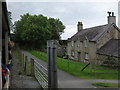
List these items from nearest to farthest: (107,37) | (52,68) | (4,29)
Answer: (52,68)
(4,29)
(107,37)

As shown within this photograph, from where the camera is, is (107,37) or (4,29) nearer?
(4,29)

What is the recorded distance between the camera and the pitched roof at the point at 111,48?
717 inches

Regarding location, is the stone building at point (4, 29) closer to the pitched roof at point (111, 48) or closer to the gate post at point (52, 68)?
the gate post at point (52, 68)

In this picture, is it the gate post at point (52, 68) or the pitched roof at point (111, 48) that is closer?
the gate post at point (52, 68)

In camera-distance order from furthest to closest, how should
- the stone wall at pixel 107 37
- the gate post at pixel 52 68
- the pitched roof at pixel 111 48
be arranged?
the stone wall at pixel 107 37
the pitched roof at pixel 111 48
the gate post at pixel 52 68

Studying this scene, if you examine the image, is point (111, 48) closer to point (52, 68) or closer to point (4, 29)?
point (4, 29)

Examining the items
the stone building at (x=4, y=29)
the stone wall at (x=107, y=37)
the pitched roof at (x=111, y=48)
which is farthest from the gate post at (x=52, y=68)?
the stone wall at (x=107, y=37)

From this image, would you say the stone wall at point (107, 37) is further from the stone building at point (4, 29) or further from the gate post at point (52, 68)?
the gate post at point (52, 68)

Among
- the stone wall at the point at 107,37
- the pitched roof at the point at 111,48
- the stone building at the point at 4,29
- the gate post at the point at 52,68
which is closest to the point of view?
the gate post at the point at 52,68

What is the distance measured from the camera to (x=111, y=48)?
19781 millimetres

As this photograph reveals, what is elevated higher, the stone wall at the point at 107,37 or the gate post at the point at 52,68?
the stone wall at the point at 107,37

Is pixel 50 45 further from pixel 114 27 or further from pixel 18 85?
pixel 114 27

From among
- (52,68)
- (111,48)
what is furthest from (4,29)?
(111,48)

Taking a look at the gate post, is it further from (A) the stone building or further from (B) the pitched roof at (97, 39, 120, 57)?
(B) the pitched roof at (97, 39, 120, 57)
